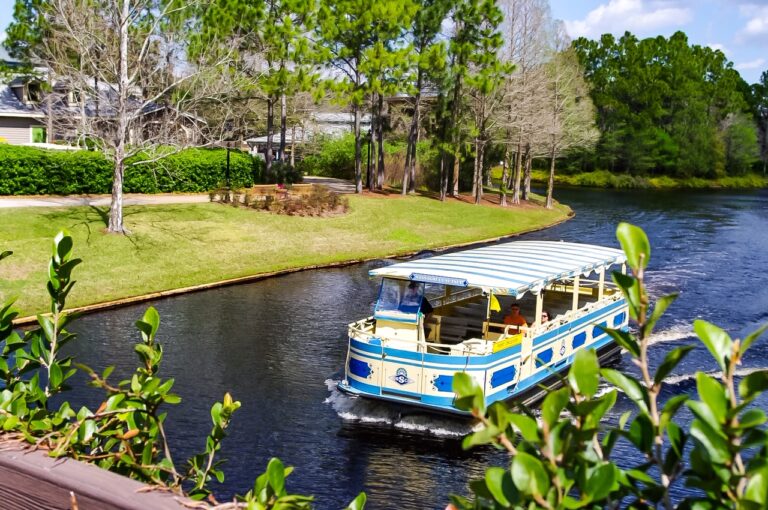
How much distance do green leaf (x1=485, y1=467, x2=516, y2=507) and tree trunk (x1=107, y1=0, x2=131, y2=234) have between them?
3286 cm

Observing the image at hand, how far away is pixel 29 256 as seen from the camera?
99.8 feet

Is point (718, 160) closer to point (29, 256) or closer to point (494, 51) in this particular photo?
point (494, 51)

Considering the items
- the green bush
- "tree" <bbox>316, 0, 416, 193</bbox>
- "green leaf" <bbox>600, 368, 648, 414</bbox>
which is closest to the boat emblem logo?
"green leaf" <bbox>600, 368, 648, 414</bbox>

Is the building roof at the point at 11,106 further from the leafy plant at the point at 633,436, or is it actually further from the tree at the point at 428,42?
the leafy plant at the point at 633,436

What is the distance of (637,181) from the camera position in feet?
358

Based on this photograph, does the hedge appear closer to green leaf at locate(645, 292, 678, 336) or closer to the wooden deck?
the wooden deck

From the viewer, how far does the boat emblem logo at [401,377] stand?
58.5 ft

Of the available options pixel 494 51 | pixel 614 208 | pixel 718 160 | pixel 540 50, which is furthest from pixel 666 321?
pixel 718 160

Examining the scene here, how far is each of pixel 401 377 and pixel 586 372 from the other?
15420 mm

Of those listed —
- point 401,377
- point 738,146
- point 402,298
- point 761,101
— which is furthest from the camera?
point 761,101

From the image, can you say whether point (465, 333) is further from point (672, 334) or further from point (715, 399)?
point (715, 399)

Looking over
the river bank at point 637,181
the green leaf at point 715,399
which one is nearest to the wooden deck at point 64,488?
the green leaf at point 715,399

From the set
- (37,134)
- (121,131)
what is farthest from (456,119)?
(121,131)

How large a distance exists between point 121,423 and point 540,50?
205 ft
